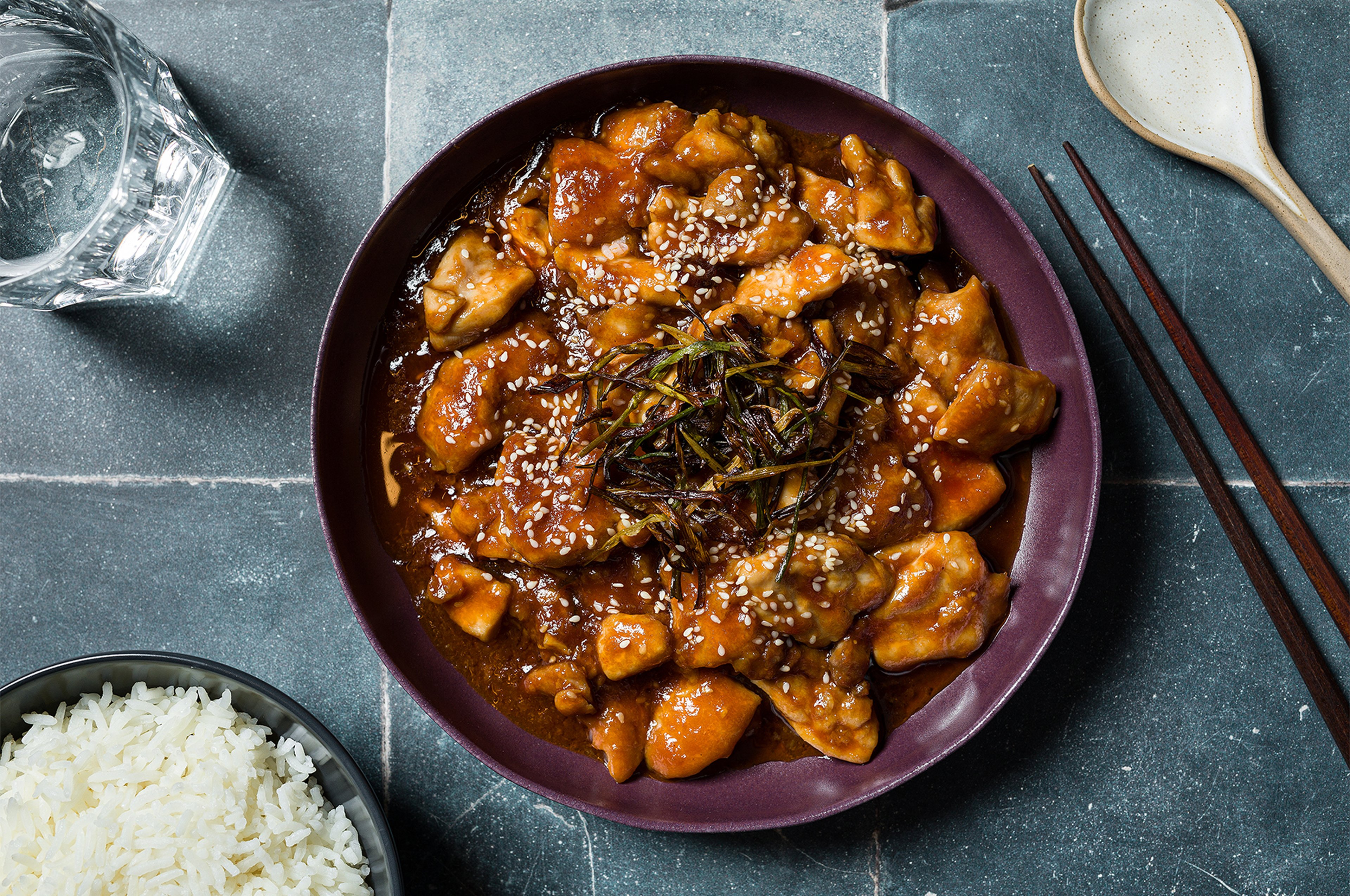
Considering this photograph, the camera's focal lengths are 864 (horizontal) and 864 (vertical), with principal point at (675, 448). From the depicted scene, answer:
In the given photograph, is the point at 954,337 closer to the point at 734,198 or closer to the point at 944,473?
the point at 944,473

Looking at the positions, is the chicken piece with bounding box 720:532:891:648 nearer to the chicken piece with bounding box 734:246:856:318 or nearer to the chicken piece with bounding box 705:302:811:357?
the chicken piece with bounding box 705:302:811:357

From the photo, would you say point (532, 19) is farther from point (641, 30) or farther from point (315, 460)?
point (315, 460)

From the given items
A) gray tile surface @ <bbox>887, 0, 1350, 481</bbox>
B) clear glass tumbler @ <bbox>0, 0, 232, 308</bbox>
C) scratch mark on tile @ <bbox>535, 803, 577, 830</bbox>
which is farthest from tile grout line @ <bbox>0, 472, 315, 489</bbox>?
gray tile surface @ <bbox>887, 0, 1350, 481</bbox>

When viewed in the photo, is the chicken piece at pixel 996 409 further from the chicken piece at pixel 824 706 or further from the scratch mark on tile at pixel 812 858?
the scratch mark on tile at pixel 812 858

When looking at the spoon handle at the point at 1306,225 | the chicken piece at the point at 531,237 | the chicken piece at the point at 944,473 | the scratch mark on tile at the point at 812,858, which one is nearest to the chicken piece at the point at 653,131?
the chicken piece at the point at 531,237

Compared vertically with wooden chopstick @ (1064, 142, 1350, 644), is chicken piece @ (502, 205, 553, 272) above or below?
above

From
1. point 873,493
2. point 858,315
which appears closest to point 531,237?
point 858,315

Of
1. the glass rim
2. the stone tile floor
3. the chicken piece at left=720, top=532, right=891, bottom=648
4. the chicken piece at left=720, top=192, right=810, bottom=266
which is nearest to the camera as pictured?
the chicken piece at left=720, top=532, right=891, bottom=648
